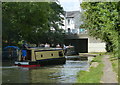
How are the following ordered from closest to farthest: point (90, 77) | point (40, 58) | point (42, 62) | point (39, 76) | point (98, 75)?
point (90, 77) < point (98, 75) < point (39, 76) < point (42, 62) < point (40, 58)

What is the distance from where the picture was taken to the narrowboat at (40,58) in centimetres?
2339

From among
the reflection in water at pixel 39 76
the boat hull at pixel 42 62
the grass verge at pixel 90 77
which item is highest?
the boat hull at pixel 42 62

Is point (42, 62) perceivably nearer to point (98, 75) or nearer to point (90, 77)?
point (98, 75)

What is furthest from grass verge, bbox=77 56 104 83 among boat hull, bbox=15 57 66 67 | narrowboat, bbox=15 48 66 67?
narrowboat, bbox=15 48 66 67

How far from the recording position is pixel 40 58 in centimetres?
2486

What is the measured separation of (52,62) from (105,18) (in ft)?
39.8

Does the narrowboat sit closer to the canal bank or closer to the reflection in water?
the reflection in water

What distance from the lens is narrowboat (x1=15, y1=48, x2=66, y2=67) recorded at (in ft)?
76.7

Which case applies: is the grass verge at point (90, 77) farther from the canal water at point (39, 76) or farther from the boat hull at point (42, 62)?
the boat hull at point (42, 62)

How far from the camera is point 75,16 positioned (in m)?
78.0

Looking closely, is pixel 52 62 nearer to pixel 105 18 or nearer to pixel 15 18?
pixel 15 18

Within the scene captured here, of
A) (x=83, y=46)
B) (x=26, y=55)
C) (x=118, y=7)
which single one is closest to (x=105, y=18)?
(x=118, y=7)

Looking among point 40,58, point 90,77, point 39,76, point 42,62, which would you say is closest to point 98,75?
point 90,77

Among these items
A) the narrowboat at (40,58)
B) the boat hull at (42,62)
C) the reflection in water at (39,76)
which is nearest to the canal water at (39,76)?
the reflection in water at (39,76)
